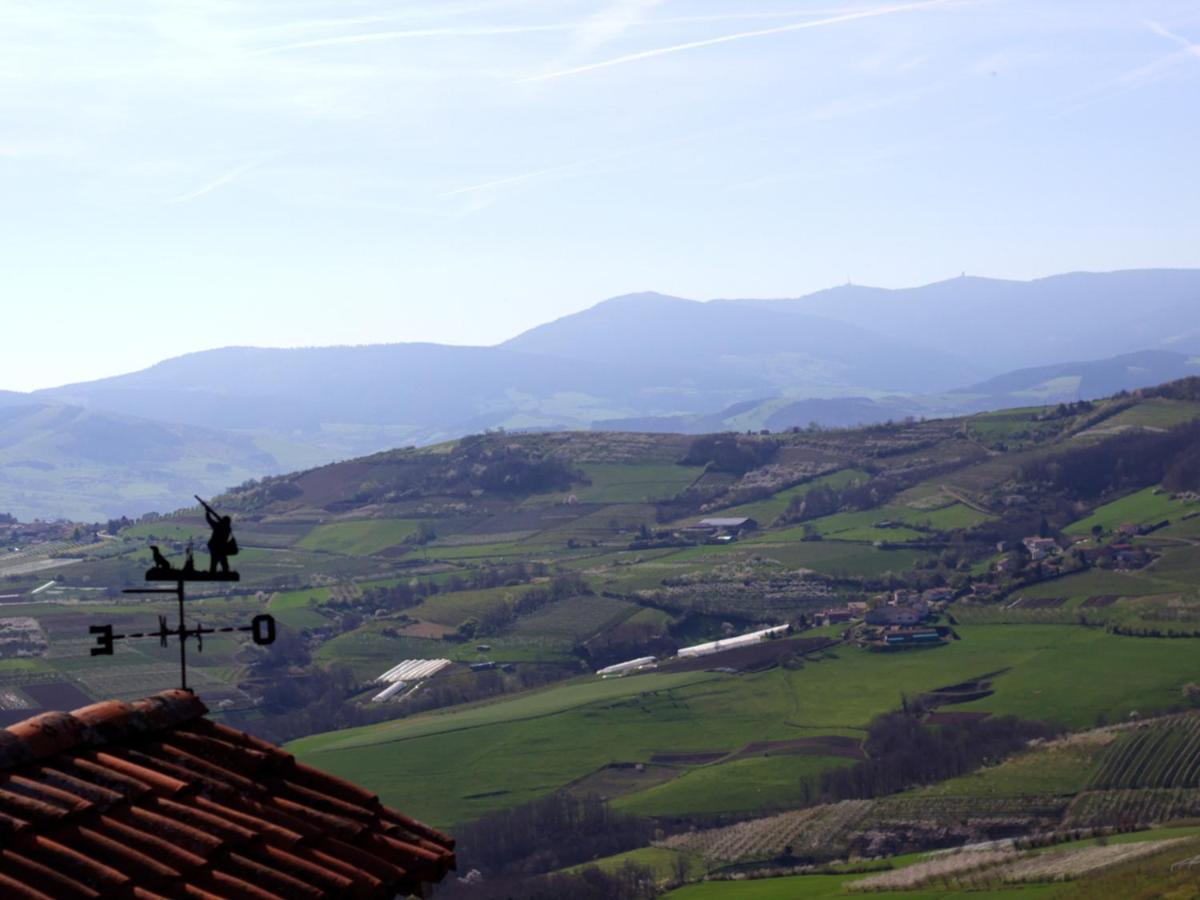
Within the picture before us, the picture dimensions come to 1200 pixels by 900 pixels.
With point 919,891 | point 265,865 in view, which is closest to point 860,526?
point 919,891

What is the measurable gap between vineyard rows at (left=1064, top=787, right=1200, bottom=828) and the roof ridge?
155ft

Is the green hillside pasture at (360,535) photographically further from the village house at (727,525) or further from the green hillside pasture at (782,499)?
the green hillside pasture at (782,499)

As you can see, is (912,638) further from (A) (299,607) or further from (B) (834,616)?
(A) (299,607)

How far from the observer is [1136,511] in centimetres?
10869

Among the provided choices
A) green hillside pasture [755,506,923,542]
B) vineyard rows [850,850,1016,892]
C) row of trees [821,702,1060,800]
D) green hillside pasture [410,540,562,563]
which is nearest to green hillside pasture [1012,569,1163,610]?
green hillside pasture [755,506,923,542]

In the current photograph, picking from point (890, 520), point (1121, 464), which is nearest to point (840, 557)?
point (890, 520)

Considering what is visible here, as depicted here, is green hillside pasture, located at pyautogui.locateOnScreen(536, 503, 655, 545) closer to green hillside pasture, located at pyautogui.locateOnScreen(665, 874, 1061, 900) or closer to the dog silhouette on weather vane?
green hillside pasture, located at pyautogui.locateOnScreen(665, 874, 1061, 900)

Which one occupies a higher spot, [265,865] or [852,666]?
[265,865]

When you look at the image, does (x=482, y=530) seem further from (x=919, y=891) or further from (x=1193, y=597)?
(x=919, y=891)

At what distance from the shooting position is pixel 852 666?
7906cm

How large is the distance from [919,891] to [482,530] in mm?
95952

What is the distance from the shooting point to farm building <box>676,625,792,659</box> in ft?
287

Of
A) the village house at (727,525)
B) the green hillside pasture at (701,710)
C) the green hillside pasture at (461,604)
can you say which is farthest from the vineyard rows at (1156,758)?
the village house at (727,525)

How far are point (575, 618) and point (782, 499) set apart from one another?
4054cm
